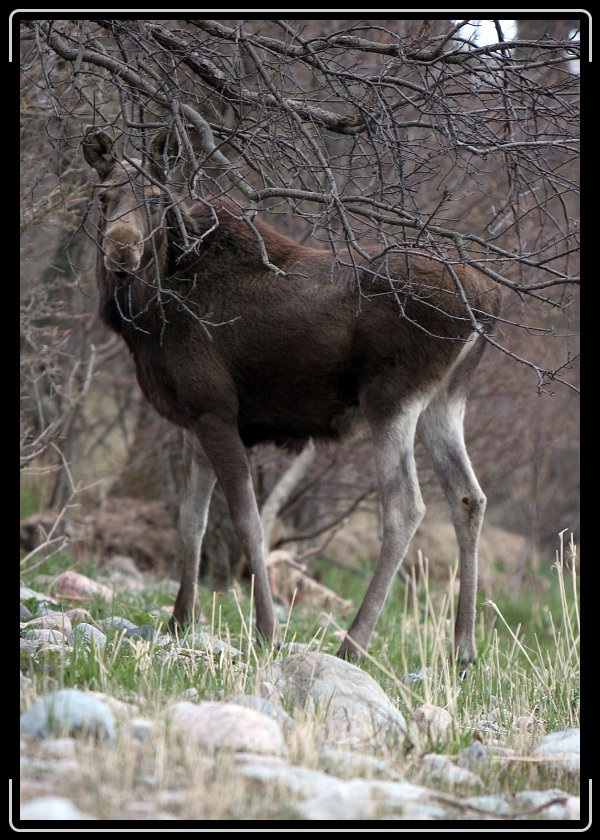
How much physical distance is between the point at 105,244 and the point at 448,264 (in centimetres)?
208

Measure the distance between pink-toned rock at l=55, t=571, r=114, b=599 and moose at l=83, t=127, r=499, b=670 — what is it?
47.1 inches

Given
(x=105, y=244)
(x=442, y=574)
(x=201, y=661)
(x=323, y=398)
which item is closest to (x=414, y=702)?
(x=201, y=661)

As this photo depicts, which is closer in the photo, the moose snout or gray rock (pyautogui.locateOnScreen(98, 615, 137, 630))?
the moose snout

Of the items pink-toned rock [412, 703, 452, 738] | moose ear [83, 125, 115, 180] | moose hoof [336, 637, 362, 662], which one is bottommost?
pink-toned rock [412, 703, 452, 738]

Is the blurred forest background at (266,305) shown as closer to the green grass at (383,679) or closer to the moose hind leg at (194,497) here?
the moose hind leg at (194,497)

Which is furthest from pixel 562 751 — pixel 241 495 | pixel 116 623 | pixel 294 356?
pixel 116 623

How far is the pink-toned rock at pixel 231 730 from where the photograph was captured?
2.92 m

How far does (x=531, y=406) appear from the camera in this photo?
10422mm

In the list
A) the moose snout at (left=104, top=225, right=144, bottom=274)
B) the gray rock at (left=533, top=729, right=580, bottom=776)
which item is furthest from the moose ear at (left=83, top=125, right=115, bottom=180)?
the gray rock at (left=533, top=729, right=580, bottom=776)

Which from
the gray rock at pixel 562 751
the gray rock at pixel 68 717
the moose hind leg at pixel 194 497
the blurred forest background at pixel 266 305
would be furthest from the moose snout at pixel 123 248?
the gray rock at pixel 562 751

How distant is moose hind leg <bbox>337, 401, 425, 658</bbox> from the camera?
5352 millimetres

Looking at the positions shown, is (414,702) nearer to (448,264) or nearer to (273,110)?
(448,264)

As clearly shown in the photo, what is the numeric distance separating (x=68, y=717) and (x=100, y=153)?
3.48m

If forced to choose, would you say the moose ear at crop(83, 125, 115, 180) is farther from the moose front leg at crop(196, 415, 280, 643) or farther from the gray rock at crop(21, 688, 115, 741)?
the gray rock at crop(21, 688, 115, 741)
